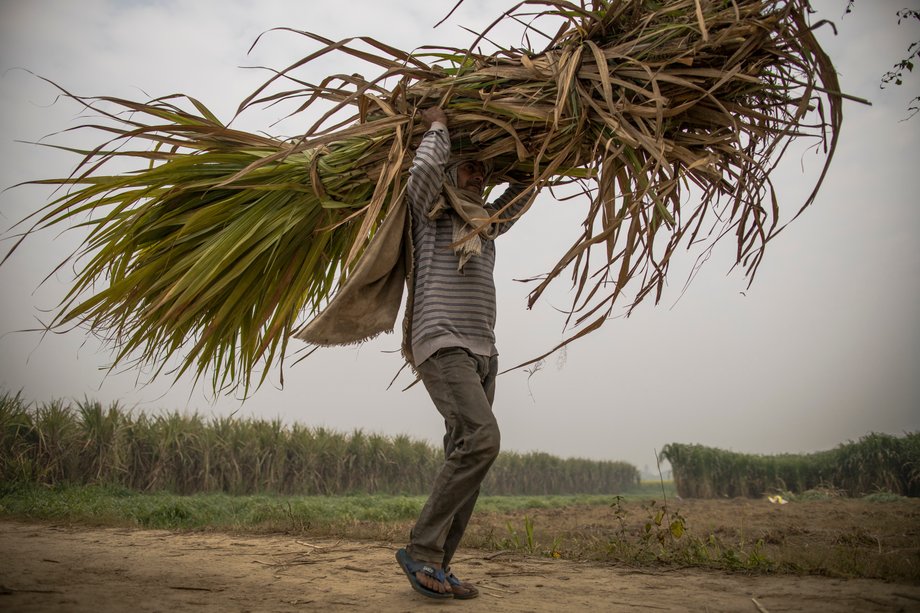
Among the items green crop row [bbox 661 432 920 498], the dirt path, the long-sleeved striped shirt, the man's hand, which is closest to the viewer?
the dirt path

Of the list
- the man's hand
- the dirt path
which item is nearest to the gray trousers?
the dirt path

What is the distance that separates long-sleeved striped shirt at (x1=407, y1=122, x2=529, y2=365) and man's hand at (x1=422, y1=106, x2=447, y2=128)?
0.39 ft

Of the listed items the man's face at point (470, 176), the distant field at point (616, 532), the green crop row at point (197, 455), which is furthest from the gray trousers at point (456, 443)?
the green crop row at point (197, 455)

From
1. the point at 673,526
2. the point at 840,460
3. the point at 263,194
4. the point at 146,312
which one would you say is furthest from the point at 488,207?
the point at 840,460

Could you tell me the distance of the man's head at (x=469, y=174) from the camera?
2.94 meters

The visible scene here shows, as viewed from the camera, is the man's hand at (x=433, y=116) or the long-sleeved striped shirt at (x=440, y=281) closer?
the long-sleeved striped shirt at (x=440, y=281)

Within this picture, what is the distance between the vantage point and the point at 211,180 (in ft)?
Result: 9.91

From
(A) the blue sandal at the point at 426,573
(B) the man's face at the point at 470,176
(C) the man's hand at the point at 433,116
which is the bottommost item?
(A) the blue sandal at the point at 426,573

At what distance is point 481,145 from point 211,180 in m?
1.27

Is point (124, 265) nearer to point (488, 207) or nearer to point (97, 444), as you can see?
Answer: point (488, 207)

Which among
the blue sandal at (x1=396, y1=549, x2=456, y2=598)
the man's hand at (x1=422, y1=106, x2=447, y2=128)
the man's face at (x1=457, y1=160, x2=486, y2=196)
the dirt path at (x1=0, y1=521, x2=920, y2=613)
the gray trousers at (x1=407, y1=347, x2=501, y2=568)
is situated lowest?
the dirt path at (x1=0, y1=521, x2=920, y2=613)

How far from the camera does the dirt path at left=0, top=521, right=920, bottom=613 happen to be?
2.31 metres

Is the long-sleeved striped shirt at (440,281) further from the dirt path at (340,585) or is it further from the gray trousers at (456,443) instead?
the dirt path at (340,585)

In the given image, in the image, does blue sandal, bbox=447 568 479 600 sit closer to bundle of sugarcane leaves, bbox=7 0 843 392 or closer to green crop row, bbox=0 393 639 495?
bundle of sugarcane leaves, bbox=7 0 843 392
